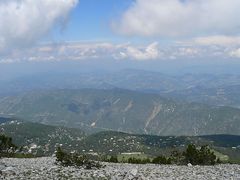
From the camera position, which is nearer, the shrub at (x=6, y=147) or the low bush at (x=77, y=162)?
the low bush at (x=77, y=162)

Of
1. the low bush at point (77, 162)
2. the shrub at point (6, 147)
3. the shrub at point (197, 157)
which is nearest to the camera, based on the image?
the low bush at point (77, 162)

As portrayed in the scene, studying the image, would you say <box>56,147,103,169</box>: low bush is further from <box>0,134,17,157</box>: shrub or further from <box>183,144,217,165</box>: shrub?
<box>183,144,217,165</box>: shrub

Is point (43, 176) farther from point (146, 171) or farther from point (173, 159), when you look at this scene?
point (173, 159)

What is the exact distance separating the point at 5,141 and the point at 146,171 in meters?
23.4

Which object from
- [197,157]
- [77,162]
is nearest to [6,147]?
[77,162]

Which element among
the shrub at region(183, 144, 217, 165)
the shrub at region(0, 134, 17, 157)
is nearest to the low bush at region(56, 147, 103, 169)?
the shrub at region(0, 134, 17, 157)

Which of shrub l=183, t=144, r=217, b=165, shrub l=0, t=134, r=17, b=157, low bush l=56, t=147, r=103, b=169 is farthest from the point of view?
shrub l=0, t=134, r=17, b=157

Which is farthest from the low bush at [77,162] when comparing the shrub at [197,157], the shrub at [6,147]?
the shrub at [197,157]

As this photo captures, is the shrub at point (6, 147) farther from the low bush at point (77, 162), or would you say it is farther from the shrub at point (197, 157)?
the shrub at point (197, 157)

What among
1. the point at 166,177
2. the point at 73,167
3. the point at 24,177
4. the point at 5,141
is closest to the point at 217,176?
the point at 166,177

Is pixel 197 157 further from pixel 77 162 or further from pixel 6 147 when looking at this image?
pixel 6 147

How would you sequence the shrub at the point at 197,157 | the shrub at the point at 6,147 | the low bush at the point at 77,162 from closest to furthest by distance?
the low bush at the point at 77,162 < the shrub at the point at 197,157 < the shrub at the point at 6,147

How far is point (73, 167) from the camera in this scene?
32.4 metres

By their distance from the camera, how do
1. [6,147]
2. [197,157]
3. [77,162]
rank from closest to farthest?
[77,162] → [197,157] → [6,147]
